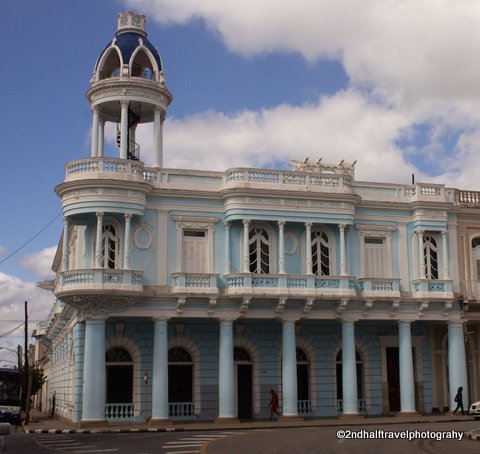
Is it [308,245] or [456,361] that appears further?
[456,361]

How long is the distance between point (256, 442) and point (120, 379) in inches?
472

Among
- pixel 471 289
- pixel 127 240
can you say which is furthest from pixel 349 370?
pixel 127 240

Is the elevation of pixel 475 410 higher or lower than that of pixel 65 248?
lower

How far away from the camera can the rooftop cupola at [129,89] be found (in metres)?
35.1

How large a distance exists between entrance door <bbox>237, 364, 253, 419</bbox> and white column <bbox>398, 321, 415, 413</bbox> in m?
6.72

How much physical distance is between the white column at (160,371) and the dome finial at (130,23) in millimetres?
14388

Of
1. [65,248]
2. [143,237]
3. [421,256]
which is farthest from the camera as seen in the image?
[421,256]

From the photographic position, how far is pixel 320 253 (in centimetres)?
3506

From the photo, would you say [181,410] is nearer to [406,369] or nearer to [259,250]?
[259,250]

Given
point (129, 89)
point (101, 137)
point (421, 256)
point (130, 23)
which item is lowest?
point (421, 256)

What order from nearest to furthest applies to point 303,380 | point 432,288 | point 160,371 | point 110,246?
point 160,371, point 110,246, point 303,380, point 432,288

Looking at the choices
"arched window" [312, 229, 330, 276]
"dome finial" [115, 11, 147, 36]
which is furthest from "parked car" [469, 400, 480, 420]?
"dome finial" [115, 11, 147, 36]

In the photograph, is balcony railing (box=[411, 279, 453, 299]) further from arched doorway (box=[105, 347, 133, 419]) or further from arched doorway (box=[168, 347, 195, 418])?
arched doorway (box=[105, 347, 133, 419])

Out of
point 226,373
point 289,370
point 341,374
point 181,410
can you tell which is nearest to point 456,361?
point 341,374
